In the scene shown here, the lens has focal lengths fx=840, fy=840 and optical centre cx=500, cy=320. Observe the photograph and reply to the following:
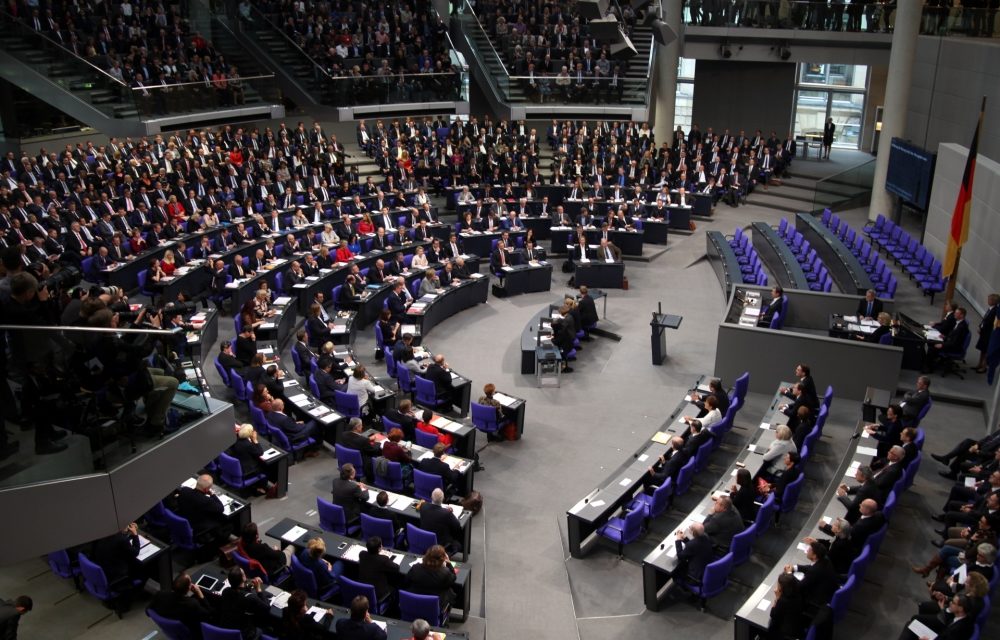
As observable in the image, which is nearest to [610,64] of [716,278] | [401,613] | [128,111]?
[716,278]

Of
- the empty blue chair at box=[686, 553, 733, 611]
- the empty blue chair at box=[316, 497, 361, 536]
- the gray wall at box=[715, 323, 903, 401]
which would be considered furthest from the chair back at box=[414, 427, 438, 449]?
the gray wall at box=[715, 323, 903, 401]

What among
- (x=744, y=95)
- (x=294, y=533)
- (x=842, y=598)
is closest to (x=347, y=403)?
(x=294, y=533)

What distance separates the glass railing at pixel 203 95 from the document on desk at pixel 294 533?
58.5 feet

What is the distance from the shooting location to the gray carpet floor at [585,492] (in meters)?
9.44

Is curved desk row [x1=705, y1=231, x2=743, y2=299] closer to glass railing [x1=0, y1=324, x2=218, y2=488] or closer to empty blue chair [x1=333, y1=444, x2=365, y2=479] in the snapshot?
empty blue chair [x1=333, y1=444, x2=365, y2=479]

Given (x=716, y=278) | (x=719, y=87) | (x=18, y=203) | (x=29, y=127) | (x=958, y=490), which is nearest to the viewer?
(x=958, y=490)

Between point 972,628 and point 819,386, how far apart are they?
710 cm

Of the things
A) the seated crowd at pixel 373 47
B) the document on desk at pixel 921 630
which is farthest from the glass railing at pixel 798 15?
the document on desk at pixel 921 630

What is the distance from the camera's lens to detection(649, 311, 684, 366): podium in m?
16.0

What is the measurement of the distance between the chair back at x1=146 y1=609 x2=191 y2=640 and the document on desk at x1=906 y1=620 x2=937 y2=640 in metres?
7.15

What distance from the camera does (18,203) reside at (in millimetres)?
19547

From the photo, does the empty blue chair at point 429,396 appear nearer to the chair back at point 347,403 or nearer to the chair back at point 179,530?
the chair back at point 347,403

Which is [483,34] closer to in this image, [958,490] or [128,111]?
[128,111]

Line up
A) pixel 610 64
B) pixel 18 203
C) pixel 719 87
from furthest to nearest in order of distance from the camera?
pixel 719 87 → pixel 610 64 → pixel 18 203
